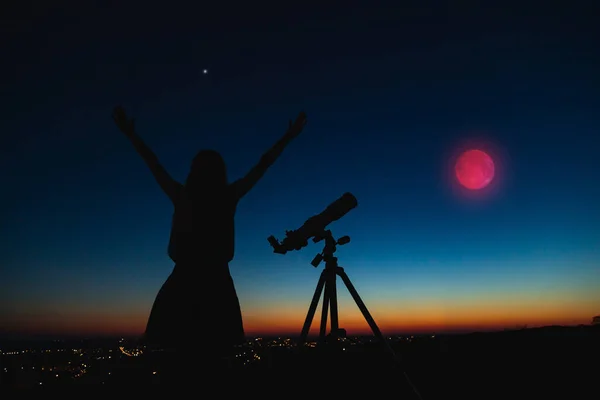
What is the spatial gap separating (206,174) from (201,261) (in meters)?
0.70

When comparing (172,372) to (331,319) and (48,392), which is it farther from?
(48,392)

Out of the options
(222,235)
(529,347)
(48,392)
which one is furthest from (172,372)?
(529,347)

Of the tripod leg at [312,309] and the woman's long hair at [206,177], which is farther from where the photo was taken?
the tripod leg at [312,309]

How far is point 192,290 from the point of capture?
270cm

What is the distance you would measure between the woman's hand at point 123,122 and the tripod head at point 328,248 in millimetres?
3945

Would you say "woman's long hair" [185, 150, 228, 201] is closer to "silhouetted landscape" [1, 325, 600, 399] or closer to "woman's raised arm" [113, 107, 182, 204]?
"woman's raised arm" [113, 107, 182, 204]

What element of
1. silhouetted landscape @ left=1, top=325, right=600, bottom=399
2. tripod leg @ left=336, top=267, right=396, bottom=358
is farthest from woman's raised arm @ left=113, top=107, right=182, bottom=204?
tripod leg @ left=336, top=267, right=396, bottom=358

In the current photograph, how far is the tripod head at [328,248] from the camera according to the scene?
6.36 metres

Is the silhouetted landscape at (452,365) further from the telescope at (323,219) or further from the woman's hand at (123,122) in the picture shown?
the woman's hand at (123,122)

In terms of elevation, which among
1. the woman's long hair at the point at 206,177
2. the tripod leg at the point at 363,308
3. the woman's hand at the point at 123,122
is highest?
the woman's hand at the point at 123,122

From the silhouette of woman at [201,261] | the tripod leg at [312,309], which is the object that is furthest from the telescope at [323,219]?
the silhouette of woman at [201,261]

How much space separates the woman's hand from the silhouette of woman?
0.53m

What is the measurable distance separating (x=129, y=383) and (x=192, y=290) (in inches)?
224

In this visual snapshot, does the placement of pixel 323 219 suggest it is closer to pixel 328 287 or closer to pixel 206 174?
pixel 328 287
